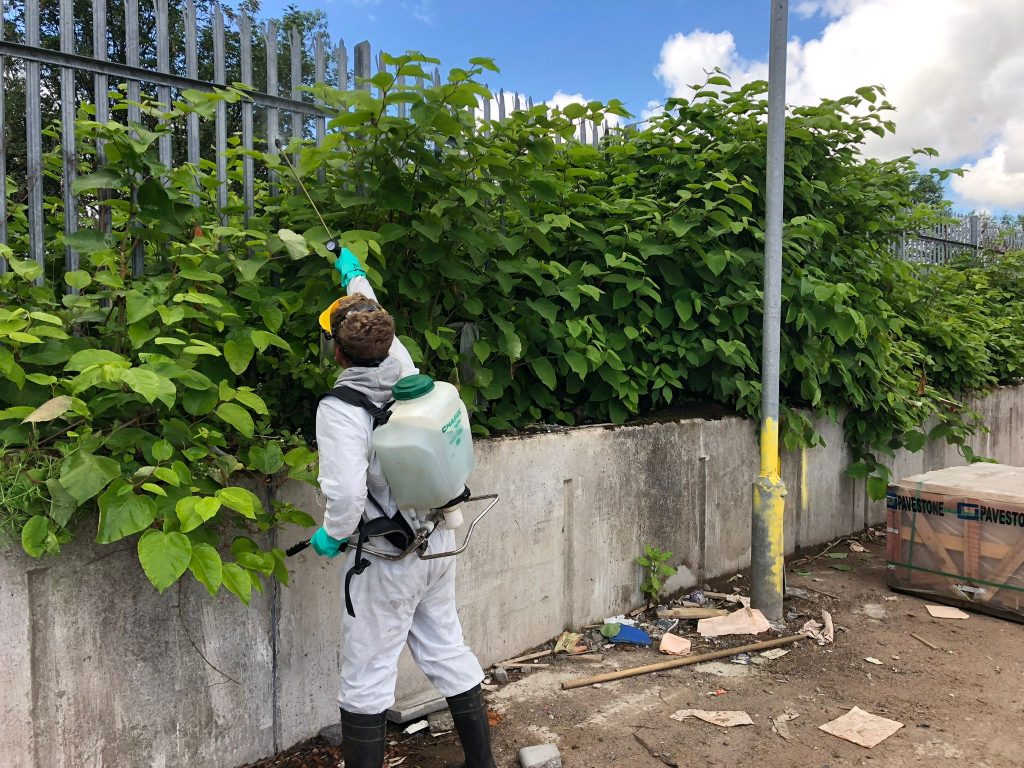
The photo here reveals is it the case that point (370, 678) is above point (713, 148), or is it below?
below

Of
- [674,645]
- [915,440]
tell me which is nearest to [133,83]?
[674,645]

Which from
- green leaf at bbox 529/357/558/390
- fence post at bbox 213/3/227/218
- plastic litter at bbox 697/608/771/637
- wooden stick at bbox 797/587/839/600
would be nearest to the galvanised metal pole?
plastic litter at bbox 697/608/771/637

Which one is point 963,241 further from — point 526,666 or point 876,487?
point 526,666

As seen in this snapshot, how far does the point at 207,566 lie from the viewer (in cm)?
232

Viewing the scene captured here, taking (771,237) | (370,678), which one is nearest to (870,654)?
(771,237)

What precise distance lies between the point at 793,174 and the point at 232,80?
13.1 feet

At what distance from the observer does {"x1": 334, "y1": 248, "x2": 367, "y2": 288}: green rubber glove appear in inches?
117

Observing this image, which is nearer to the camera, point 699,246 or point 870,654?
point 870,654

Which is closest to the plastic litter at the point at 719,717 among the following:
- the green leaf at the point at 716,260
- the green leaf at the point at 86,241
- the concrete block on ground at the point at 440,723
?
the concrete block on ground at the point at 440,723

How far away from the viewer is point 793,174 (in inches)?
216

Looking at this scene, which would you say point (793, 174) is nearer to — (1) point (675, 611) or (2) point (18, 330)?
(1) point (675, 611)

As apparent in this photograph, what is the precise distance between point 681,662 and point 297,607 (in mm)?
2119

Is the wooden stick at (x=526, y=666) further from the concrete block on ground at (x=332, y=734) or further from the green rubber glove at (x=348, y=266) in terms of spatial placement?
the green rubber glove at (x=348, y=266)

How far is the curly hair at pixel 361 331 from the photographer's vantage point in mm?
2568
